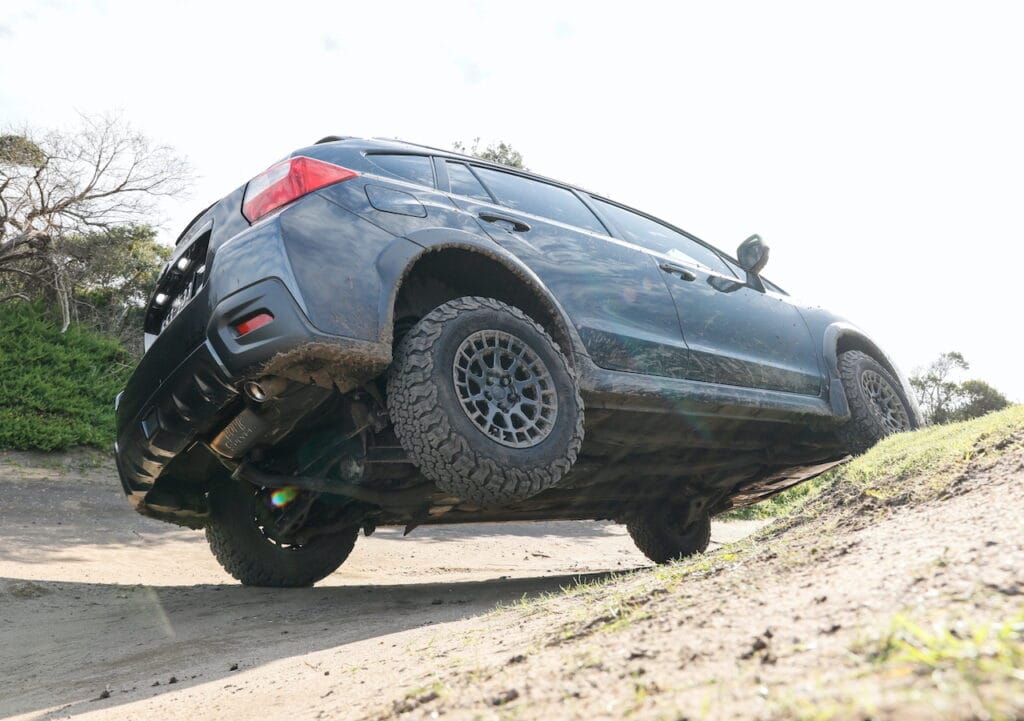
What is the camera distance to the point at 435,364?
306 cm

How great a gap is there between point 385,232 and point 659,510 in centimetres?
349

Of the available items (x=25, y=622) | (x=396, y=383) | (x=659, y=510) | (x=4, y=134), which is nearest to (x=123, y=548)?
(x=25, y=622)

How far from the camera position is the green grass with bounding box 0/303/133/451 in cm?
1327

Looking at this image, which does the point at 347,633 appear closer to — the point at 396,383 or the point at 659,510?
the point at 396,383

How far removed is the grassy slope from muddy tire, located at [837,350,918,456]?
210 cm

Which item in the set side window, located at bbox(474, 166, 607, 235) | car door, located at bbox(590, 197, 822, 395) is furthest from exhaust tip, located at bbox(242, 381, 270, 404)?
car door, located at bbox(590, 197, 822, 395)

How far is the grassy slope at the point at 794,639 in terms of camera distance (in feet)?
3.75

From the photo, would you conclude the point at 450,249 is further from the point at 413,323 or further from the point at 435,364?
the point at 435,364

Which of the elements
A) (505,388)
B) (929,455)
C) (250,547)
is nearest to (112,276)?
(250,547)

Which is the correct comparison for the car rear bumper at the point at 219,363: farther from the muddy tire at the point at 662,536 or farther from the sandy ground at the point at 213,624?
the muddy tire at the point at 662,536

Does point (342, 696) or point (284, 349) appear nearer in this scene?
point (342, 696)

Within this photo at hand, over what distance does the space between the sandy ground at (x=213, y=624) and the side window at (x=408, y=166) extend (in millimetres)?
1903

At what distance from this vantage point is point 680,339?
4172mm

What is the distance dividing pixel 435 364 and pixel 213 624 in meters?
1.77
